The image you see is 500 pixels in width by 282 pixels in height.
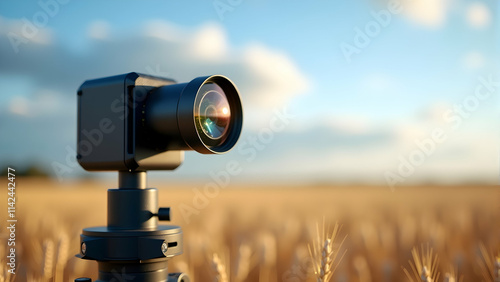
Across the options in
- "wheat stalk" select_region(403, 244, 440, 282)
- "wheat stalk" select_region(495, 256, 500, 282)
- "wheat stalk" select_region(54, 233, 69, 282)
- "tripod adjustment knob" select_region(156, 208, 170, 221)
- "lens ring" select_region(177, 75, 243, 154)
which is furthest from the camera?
"wheat stalk" select_region(54, 233, 69, 282)

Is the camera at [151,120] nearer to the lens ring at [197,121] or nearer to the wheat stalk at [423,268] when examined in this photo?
the lens ring at [197,121]

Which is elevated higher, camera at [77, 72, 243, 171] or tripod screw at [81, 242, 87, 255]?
camera at [77, 72, 243, 171]

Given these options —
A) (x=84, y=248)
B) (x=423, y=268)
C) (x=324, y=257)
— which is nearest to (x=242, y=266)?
(x=324, y=257)

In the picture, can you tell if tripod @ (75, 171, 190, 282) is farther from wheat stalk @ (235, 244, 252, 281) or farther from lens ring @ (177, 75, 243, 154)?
wheat stalk @ (235, 244, 252, 281)

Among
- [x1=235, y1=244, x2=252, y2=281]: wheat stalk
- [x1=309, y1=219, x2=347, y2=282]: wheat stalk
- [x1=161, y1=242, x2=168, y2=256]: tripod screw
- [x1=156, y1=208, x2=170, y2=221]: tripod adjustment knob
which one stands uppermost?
[x1=156, y1=208, x2=170, y2=221]: tripod adjustment knob

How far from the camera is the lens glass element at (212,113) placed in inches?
67.9

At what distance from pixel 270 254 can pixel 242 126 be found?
167 cm

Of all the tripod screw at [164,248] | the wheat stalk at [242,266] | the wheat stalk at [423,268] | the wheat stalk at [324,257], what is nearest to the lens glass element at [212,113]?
the tripod screw at [164,248]

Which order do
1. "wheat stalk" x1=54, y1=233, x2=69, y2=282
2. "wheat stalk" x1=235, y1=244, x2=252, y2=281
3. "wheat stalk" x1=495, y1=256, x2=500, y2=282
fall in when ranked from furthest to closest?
1. "wheat stalk" x1=235, y1=244, x2=252, y2=281
2. "wheat stalk" x1=54, y1=233, x2=69, y2=282
3. "wheat stalk" x1=495, y1=256, x2=500, y2=282

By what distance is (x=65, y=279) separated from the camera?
3010 millimetres

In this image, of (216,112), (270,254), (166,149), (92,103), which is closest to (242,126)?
(216,112)

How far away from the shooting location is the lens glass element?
172cm

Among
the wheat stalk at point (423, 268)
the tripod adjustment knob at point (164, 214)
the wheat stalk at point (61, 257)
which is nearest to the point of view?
the tripod adjustment knob at point (164, 214)

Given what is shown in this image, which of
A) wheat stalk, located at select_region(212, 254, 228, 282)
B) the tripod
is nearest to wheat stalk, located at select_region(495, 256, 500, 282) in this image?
wheat stalk, located at select_region(212, 254, 228, 282)
